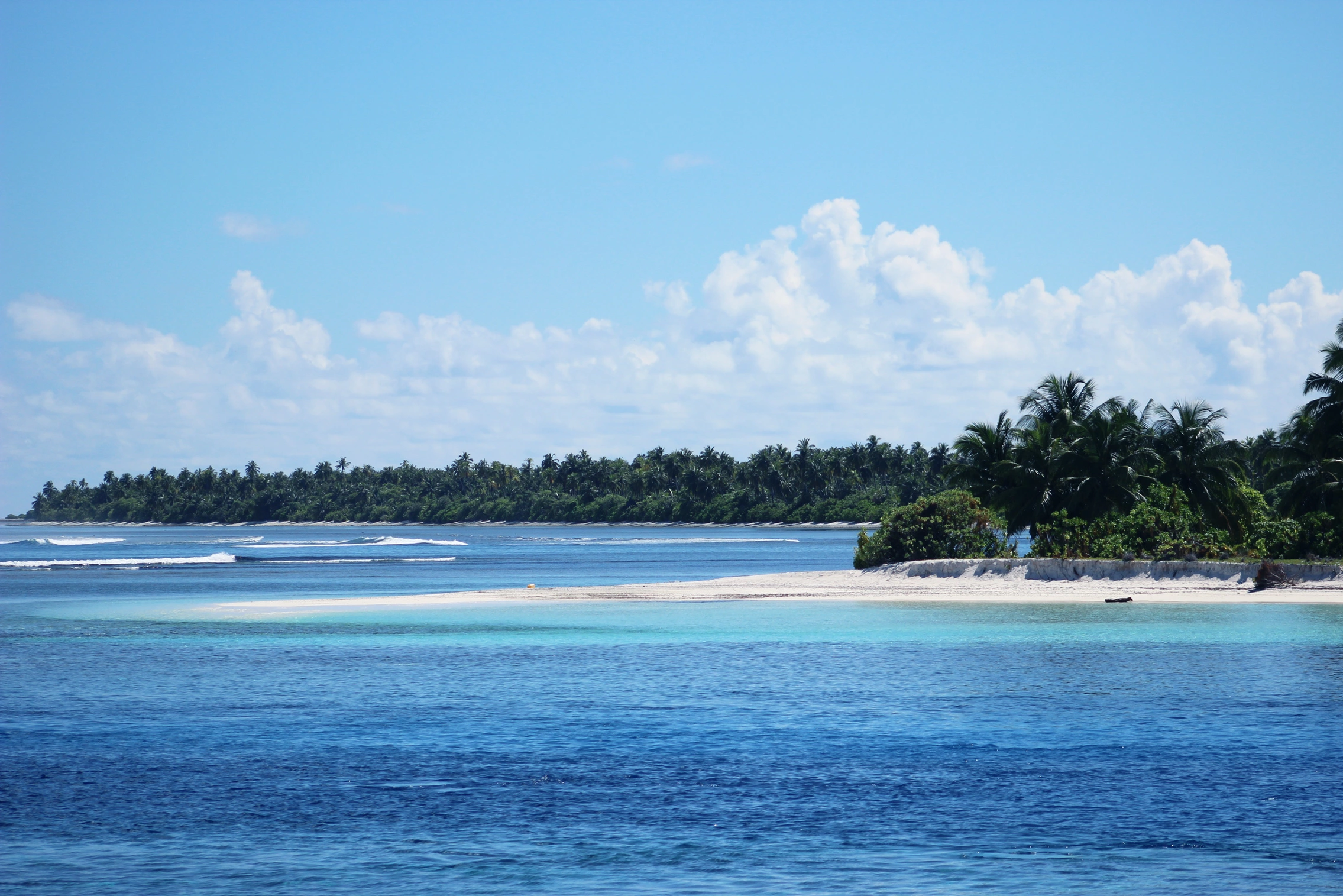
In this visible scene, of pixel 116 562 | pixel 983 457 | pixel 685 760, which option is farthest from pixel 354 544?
pixel 685 760

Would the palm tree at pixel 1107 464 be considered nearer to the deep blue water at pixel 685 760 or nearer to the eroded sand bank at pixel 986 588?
the eroded sand bank at pixel 986 588

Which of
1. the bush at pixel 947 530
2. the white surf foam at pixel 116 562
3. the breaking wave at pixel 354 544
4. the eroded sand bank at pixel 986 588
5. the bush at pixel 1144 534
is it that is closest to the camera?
the eroded sand bank at pixel 986 588

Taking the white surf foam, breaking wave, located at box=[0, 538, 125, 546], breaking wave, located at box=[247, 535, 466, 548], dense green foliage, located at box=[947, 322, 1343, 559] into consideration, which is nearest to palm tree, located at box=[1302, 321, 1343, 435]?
dense green foliage, located at box=[947, 322, 1343, 559]

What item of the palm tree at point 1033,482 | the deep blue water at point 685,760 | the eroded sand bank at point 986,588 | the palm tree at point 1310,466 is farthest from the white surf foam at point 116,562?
the palm tree at point 1310,466

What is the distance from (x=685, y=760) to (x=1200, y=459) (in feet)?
156

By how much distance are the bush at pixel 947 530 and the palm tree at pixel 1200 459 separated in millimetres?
8539

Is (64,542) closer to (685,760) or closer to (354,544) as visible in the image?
(354,544)

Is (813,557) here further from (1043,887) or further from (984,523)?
(1043,887)

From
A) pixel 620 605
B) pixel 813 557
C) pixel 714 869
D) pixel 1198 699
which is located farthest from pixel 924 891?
pixel 813 557

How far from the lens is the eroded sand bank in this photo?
49781mm

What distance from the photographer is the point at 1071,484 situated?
58.9m

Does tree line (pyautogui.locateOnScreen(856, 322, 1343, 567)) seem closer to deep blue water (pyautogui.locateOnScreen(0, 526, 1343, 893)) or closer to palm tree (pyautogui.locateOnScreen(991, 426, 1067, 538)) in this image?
palm tree (pyautogui.locateOnScreen(991, 426, 1067, 538))

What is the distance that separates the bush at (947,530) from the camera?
60344mm

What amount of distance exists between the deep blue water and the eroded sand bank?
8434 millimetres
